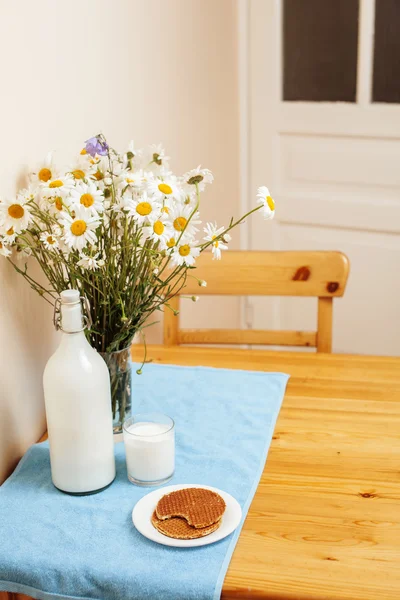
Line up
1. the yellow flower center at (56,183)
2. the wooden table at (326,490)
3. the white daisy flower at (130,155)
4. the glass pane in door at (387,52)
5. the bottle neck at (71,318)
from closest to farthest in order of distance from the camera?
the wooden table at (326,490) < the bottle neck at (71,318) < the yellow flower center at (56,183) < the white daisy flower at (130,155) < the glass pane in door at (387,52)

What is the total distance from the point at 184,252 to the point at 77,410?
280 mm

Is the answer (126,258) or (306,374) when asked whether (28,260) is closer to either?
(126,258)

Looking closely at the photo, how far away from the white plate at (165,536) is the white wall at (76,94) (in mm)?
276

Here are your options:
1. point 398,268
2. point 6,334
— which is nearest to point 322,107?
point 398,268

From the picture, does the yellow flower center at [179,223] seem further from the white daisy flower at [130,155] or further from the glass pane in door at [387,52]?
the glass pane in door at [387,52]

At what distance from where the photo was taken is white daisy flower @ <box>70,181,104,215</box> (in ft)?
3.51

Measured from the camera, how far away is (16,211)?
43.9 inches

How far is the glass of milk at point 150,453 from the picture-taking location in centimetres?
110

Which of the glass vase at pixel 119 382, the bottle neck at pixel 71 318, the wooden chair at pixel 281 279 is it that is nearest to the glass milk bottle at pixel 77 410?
the bottle neck at pixel 71 318

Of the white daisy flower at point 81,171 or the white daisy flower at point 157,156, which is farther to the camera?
the white daisy flower at point 157,156

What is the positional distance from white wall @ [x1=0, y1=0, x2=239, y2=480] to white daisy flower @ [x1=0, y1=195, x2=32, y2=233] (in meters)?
0.07

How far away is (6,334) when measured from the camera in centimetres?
120

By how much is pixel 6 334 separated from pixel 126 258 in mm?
235

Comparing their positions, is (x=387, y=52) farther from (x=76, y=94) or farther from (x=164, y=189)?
(x=164, y=189)
